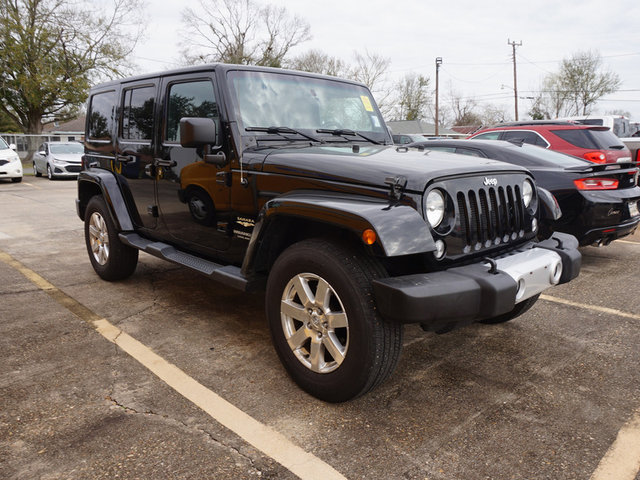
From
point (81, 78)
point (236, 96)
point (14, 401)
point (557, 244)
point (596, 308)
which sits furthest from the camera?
point (81, 78)

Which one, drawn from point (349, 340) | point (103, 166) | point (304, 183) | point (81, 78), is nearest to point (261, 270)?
point (304, 183)

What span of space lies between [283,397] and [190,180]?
178cm

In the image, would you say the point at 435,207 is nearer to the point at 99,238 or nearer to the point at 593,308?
the point at 593,308

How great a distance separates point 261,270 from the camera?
10.7 ft

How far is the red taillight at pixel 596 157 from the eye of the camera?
7262 millimetres

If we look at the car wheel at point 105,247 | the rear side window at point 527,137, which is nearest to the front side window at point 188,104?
the car wheel at point 105,247

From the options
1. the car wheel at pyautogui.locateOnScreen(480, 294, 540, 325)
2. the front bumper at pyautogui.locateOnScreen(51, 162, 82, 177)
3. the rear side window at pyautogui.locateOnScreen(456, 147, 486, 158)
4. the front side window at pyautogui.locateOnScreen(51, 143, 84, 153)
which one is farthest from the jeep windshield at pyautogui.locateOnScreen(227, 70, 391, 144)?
the front side window at pyautogui.locateOnScreen(51, 143, 84, 153)

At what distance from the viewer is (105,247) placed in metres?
5.08

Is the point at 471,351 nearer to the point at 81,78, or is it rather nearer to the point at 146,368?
the point at 146,368

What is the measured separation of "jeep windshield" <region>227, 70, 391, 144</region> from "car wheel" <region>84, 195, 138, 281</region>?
2010 mm

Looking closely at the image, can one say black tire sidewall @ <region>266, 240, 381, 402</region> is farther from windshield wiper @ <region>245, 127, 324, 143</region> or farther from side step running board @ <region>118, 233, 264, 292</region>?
windshield wiper @ <region>245, 127, 324, 143</region>

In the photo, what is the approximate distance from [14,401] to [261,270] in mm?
1533

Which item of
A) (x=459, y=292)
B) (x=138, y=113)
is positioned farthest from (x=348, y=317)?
(x=138, y=113)

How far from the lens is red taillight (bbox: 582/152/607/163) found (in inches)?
286
